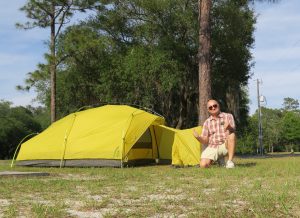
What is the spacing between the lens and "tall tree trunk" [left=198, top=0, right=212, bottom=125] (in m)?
13.4

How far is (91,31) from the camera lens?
22594 millimetres

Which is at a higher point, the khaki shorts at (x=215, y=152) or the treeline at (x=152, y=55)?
the treeline at (x=152, y=55)

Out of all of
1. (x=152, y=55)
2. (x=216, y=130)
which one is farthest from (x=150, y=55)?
(x=216, y=130)

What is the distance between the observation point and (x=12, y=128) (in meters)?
34.1

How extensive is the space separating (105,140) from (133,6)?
1230 cm

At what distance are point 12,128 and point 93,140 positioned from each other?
76.1ft

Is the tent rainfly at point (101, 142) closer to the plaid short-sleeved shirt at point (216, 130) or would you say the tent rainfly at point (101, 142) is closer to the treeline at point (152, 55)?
the plaid short-sleeved shirt at point (216, 130)

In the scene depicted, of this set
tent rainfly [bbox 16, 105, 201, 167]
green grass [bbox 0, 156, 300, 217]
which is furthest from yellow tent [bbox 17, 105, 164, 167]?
green grass [bbox 0, 156, 300, 217]

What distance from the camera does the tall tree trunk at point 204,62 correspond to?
44.1 ft

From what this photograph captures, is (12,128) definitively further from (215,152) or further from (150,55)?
(215,152)

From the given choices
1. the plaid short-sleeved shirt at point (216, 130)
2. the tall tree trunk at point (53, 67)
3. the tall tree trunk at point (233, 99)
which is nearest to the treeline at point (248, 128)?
the tall tree trunk at point (233, 99)

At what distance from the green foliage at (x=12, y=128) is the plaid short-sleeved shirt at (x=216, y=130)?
79.7ft

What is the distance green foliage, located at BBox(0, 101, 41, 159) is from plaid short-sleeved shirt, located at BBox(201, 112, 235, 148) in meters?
24.3

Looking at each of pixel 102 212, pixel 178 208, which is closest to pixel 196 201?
pixel 178 208
